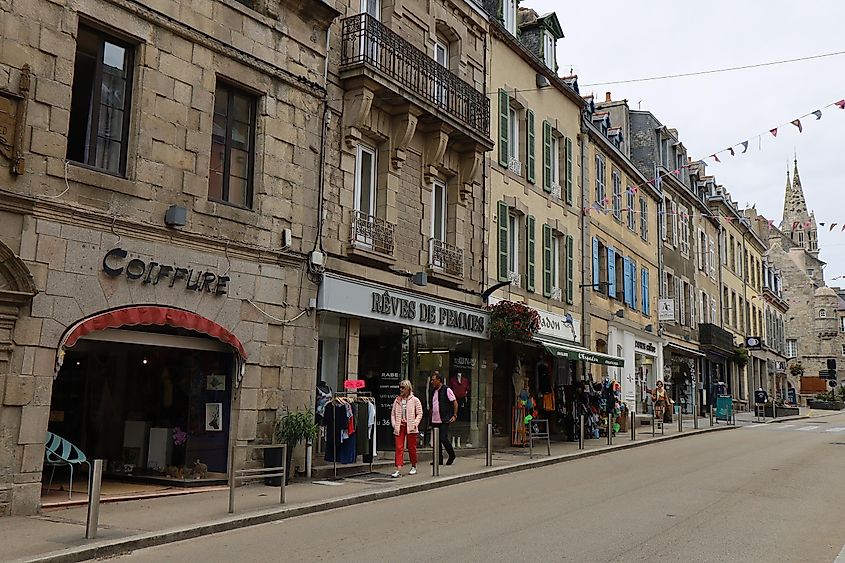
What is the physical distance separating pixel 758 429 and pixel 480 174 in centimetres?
1652

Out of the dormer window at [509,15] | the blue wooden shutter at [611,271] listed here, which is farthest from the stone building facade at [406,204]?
the blue wooden shutter at [611,271]

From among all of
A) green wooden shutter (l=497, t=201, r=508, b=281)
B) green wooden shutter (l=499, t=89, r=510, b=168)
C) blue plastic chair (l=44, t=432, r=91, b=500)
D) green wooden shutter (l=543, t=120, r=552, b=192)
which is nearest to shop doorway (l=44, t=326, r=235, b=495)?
blue plastic chair (l=44, t=432, r=91, b=500)

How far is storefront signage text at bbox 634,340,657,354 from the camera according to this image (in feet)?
92.4

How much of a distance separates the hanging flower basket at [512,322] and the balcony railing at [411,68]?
3.86 m

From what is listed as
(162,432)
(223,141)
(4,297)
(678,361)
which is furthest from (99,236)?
(678,361)

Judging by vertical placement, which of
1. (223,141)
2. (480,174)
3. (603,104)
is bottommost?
(223,141)

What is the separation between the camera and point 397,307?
1499 centimetres

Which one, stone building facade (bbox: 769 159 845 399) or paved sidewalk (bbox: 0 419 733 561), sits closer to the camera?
paved sidewalk (bbox: 0 419 733 561)

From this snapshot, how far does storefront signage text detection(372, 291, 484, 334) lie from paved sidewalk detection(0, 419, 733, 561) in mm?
2876

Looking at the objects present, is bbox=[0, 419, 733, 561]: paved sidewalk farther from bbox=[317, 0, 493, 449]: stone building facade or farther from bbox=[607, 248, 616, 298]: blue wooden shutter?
bbox=[607, 248, 616, 298]: blue wooden shutter

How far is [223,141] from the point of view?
40.1ft

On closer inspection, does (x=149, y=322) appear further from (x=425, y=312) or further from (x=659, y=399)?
(x=659, y=399)

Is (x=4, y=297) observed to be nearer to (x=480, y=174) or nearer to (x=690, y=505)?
(x=690, y=505)

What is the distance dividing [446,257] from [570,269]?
699 centimetres
